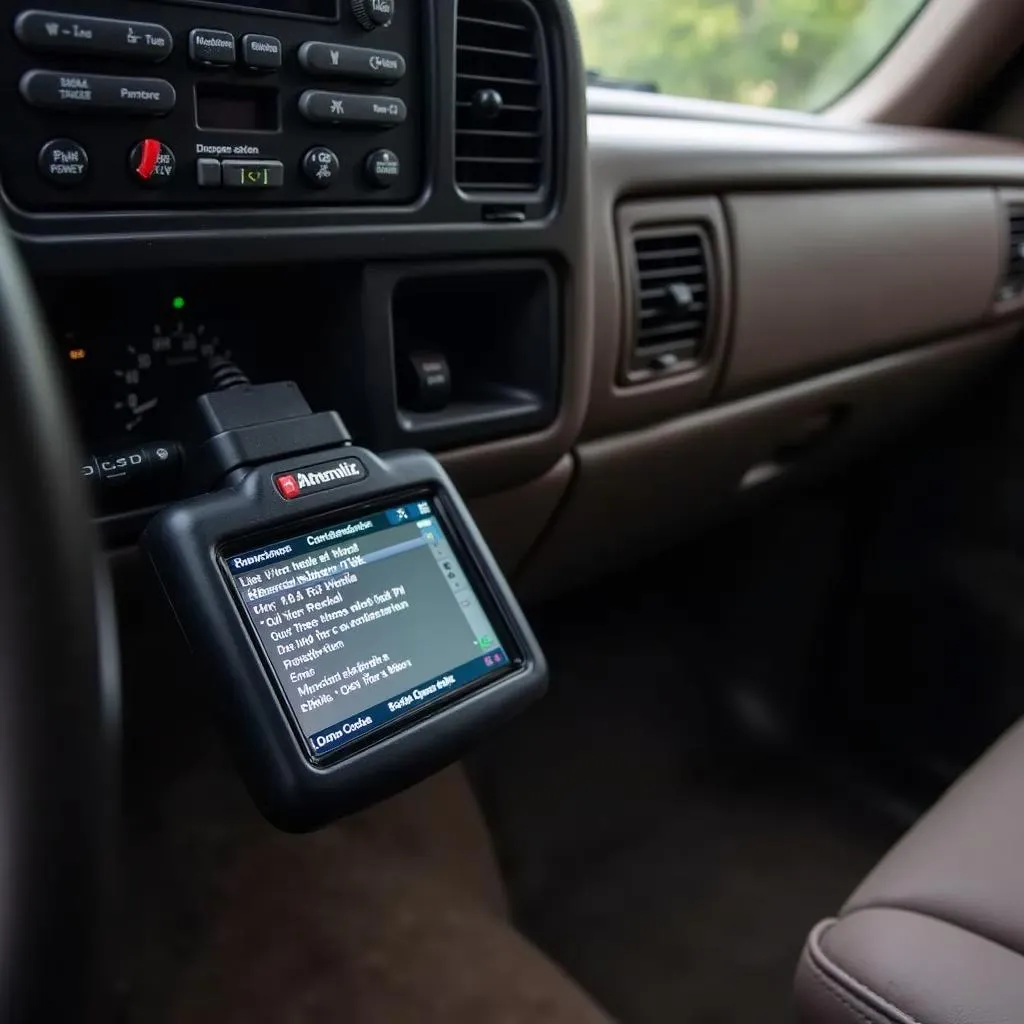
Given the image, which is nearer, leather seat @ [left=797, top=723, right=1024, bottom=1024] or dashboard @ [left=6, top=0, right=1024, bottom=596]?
dashboard @ [left=6, top=0, right=1024, bottom=596]

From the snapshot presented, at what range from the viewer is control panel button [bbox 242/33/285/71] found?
2.18ft

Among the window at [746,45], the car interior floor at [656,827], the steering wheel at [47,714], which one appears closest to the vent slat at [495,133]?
the window at [746,45]

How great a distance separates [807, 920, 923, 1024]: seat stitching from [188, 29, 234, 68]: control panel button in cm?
66

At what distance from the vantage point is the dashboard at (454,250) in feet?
2.09

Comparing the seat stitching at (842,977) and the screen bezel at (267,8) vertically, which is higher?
the screen bezel at (267,8)

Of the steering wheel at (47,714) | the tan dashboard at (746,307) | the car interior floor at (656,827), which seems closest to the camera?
the steering wheel at (47,714)

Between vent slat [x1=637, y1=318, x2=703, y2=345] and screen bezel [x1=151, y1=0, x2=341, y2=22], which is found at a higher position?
screen bezel [x1=151, y1=0, x2=341, y2=22]

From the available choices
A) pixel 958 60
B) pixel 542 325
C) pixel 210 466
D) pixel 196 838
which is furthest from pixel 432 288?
pixel 958 60

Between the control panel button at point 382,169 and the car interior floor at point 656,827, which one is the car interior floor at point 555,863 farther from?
the control panel button at point 382,169

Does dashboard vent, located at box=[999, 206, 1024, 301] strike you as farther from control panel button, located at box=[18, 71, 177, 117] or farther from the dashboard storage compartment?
control panel button, located at box=[18, 71, 177, 117]

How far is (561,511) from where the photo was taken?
111 cm

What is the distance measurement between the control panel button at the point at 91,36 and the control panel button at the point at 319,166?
10cm

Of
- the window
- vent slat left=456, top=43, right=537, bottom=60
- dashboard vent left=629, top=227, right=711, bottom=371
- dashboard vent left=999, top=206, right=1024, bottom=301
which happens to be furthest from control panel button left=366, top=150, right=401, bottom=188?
dashboard vent left=999, top=206, right=1024, bottom=301

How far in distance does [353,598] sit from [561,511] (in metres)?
0.47
